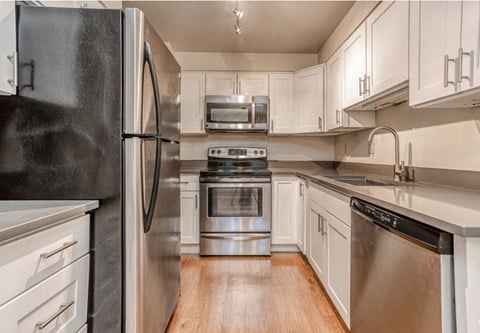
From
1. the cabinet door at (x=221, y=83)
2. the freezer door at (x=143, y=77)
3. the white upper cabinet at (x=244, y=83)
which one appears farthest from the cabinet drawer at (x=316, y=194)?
the cabinet door at (x=221, y=83)

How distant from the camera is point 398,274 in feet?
3.95

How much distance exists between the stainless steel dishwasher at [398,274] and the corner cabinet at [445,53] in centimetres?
56

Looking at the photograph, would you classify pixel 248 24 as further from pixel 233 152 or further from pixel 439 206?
pixel 439 206

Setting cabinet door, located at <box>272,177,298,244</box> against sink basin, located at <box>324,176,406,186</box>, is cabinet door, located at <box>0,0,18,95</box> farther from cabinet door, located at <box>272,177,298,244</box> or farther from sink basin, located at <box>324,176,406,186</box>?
cabinet door, located at <box>272,177,298,244</box>

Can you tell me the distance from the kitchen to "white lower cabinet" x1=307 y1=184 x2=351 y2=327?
0.7 inches

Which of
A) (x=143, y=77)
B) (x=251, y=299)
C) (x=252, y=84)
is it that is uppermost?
(x=252, y=84)

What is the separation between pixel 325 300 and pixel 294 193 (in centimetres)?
129

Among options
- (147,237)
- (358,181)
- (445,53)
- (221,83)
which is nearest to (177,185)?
(147,237)

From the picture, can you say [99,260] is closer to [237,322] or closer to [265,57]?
Result: [237,322]

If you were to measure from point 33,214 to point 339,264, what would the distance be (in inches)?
65.6

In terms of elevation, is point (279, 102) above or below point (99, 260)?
above

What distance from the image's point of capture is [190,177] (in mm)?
3488

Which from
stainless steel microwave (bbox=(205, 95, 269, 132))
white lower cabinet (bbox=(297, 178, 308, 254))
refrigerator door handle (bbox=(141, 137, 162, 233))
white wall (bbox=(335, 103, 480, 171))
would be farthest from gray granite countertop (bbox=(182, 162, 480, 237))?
stainless steel microwave (bbox=(205, 95, 269, 132))

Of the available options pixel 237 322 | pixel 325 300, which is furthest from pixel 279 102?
pixel 237 322
